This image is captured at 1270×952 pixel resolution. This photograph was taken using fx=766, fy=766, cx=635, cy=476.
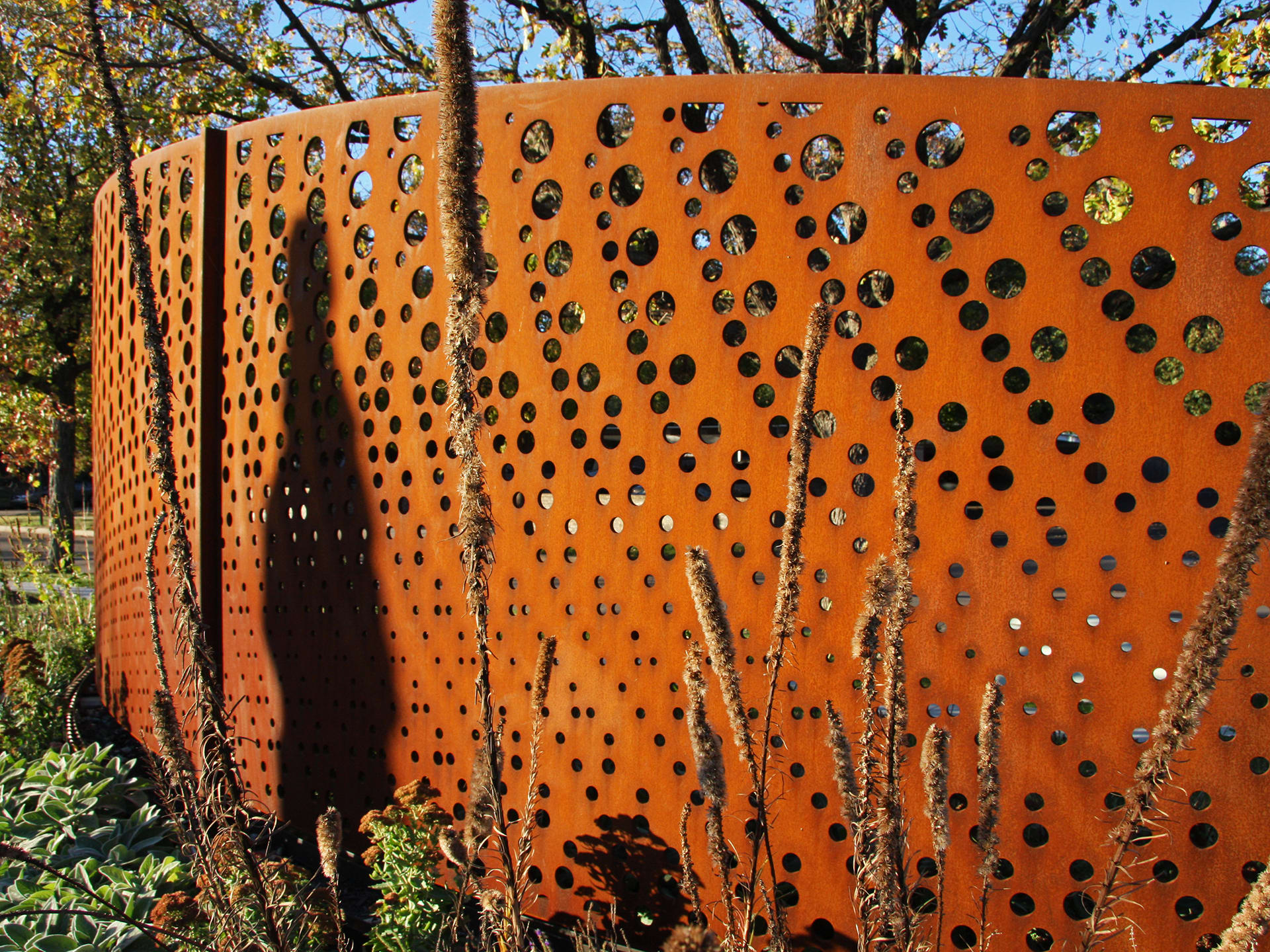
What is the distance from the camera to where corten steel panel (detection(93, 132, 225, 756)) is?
16.2 ft

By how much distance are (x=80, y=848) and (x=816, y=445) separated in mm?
4310

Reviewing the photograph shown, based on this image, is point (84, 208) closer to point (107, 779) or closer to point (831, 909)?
point (107, 779)

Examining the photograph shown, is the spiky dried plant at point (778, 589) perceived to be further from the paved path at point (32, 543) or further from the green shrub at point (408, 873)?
the paved path at point (32, 543)

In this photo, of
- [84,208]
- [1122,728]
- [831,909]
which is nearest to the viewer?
[1122,728]

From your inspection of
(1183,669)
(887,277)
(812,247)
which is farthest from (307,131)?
(1183,669)

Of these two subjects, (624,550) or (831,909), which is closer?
(831,909)

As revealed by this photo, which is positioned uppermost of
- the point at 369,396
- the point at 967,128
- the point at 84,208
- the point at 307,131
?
the point at 84,208

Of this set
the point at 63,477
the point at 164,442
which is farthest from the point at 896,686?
the point at 63,477

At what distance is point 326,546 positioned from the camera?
Result: 4.36m

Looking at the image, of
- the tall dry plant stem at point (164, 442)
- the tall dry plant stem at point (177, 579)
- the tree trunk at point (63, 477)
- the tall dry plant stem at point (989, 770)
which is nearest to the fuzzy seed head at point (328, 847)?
the tall dry plant stem at point (177, 579)

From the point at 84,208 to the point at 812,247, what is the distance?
17.1 meters

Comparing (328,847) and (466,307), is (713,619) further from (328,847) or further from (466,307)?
(328,847)

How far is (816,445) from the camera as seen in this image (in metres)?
3.20

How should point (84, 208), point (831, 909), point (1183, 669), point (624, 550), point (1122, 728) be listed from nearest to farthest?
point (1183, 669), point (1122, 728), point (831, 909), point (624, 550), point (84, 208)
